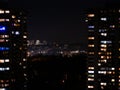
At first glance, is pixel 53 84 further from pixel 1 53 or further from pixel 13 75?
pixel 1 53

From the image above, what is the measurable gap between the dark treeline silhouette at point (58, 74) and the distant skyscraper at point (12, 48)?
10.1m

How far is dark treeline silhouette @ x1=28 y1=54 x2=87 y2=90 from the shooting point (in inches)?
4966

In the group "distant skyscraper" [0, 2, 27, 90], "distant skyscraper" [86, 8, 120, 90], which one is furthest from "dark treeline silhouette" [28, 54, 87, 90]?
"distant skyscraper" [86, 8, 120, 90]

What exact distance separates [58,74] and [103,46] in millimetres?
54998

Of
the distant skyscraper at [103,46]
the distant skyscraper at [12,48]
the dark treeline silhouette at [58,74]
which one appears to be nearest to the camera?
the distant skyscraper at [12,48]

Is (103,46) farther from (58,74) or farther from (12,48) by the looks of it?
(58,74)

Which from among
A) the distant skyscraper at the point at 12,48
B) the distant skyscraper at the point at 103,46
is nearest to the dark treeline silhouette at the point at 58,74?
the distant skyscraper at the point at 12,48

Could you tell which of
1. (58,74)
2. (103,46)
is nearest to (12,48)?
(103,46)

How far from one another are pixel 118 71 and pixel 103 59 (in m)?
6.18

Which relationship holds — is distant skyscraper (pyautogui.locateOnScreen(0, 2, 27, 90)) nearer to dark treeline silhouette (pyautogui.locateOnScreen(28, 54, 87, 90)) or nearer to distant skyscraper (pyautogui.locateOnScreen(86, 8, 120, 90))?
dark treeline silhouette (pyautogui.locateOnScreen(28, 54, 87, 90))

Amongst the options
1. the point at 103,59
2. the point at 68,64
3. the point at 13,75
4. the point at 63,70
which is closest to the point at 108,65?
the point at 103,59

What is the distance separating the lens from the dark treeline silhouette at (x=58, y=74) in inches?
4966

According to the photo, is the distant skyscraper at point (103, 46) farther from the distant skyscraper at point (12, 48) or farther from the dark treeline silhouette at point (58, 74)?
the distant skyscraper at point (12, 48)

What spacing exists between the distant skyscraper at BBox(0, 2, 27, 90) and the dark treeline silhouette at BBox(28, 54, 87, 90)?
33.2 ft
